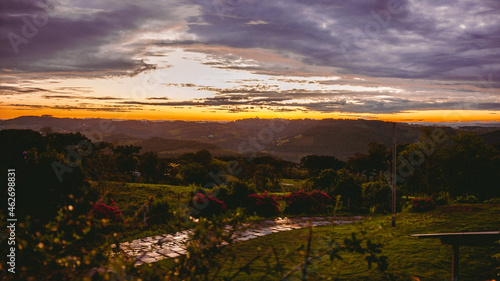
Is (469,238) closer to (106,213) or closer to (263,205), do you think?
(263,205)

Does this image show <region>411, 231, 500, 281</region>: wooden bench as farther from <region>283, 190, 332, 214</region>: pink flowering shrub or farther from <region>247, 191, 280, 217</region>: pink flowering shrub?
<region>283, 190, 332, 214</region>: pink flowering shrub

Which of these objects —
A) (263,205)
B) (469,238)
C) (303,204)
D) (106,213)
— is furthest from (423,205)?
(106,213)

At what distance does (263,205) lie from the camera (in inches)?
462

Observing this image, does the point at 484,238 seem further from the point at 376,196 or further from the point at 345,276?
the point at 376,196

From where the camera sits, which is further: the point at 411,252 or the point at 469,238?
the point at 411,252

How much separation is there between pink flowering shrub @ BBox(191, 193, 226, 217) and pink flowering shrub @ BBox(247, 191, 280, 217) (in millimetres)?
1287

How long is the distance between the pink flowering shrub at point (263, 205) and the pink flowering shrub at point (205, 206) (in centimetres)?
129

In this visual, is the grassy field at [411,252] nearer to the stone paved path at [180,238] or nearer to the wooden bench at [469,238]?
the stone paved path at [180,238]

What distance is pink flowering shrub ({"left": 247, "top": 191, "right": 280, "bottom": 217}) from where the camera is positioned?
37.9ft

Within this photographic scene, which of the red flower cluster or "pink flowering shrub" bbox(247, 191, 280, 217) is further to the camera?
"pink flowering shrub" bbox(247, 191, 280, 217)

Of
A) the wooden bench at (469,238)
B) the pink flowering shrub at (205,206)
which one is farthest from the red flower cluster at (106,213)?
the wooden bench at (469,238)

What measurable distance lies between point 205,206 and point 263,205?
228 centimetres

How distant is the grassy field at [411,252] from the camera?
5941 millimetres

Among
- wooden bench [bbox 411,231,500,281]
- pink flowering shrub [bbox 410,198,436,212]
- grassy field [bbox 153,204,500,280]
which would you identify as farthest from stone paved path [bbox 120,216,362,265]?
pink flowering shrub [bbox 410,198,436,212]
